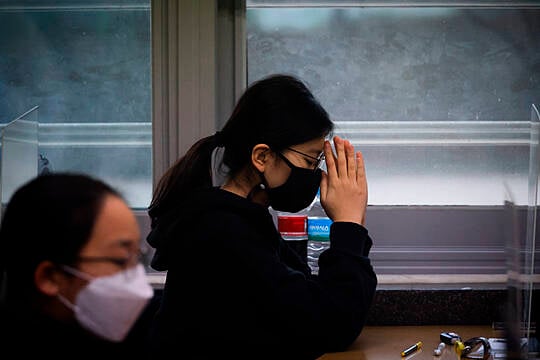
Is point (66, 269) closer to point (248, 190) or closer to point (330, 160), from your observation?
point (248, 190)

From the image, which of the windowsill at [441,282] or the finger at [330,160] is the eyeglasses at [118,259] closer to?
the finger at [330,160]

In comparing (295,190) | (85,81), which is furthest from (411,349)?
(85,81)

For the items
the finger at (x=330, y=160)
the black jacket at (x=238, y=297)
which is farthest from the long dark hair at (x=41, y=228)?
the finger at (x=330, y=160)

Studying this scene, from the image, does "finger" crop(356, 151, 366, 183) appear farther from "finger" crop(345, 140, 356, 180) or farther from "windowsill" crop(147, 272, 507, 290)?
"windowsill" crop(147, 272, 507, 290)

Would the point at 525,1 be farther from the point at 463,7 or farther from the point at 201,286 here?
the point at 201,286

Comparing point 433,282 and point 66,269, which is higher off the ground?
point 66,269

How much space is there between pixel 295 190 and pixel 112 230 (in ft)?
1.98

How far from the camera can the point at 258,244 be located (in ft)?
4.85

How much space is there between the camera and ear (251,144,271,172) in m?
1.58

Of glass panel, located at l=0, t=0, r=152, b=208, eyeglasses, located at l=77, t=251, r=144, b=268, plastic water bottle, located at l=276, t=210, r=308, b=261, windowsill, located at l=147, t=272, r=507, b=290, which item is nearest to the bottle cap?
plastic water bottle, located at l=276, t=210, r=308, b=261

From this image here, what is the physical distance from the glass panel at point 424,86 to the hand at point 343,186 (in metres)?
0.85

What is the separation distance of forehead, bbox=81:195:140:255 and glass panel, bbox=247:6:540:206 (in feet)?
4.81

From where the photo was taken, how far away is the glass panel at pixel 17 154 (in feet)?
6.21

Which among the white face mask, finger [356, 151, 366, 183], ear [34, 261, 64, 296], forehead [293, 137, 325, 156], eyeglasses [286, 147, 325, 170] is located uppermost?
forehead [293, 137, 325, 156]
